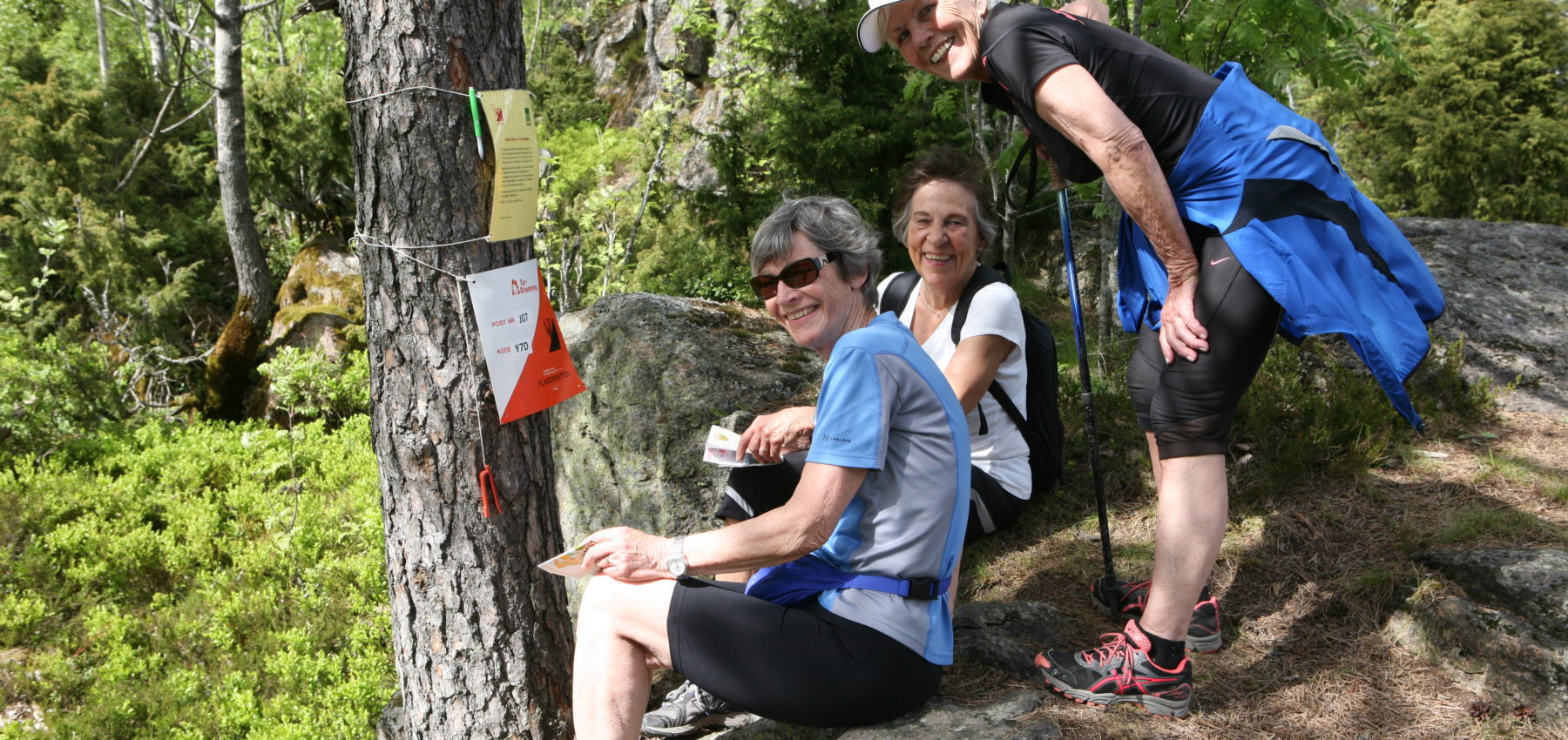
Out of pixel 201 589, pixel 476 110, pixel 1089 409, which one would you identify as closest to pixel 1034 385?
pixel 1089 409

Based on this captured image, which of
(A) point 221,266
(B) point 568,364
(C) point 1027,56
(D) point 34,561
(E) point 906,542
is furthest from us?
(A) point 221,266

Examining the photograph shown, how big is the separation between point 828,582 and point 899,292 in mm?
1957

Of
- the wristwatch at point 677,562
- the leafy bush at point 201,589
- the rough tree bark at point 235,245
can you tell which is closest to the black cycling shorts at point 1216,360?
the wristwatch at point 677,562

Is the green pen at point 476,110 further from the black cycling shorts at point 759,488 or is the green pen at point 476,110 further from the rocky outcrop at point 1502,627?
the rocky outcrop at point 1502,627

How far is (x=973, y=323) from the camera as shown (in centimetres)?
328

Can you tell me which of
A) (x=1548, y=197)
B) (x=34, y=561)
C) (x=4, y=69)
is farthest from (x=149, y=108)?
(x=1548, y=197)

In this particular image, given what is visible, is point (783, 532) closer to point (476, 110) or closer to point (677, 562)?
point (677, 562)

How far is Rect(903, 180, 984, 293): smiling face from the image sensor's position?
11.1ft

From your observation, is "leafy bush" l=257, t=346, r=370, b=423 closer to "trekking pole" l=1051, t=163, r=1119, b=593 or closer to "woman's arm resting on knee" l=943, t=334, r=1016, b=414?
"woman's arm resting on knee" l=943, t=334, r=1016, b=414

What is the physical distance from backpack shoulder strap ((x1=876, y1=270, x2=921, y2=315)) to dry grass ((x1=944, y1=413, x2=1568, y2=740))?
46.2 inches

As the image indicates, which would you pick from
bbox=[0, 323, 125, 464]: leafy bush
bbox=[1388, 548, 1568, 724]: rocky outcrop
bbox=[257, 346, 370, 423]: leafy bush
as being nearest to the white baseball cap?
bbox=[1388, 548, 1568, 724]: rocky outcrop

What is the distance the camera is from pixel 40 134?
30.1 feet

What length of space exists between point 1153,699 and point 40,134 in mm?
11524

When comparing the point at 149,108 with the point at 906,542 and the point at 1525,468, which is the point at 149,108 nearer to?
the point at 906,542
